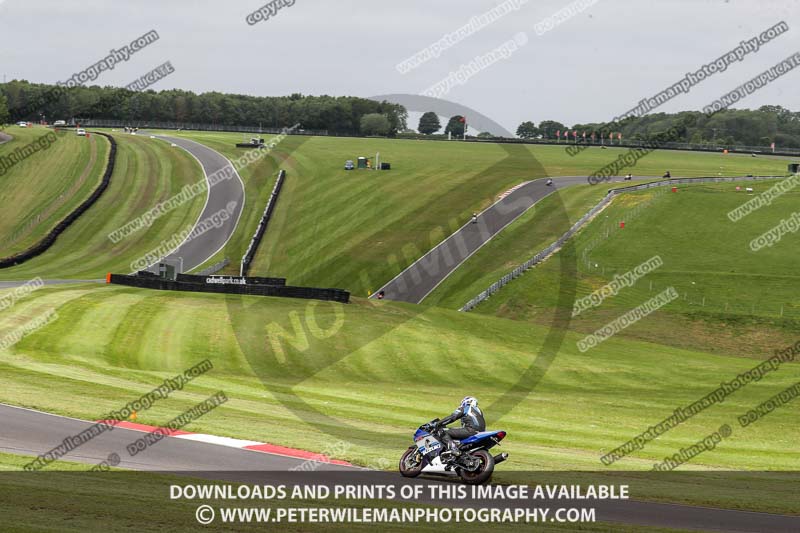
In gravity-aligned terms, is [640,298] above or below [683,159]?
below

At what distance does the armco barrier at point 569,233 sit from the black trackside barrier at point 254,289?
12.5 metres

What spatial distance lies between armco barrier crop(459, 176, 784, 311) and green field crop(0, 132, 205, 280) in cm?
3184

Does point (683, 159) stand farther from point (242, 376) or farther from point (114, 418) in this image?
point (114, 418)

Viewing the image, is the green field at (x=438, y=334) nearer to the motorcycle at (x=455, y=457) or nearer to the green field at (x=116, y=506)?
the motorcycle at (x=455, y=457)

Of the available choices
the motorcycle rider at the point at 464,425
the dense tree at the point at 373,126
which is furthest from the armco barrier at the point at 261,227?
the dense tree at the point at 373,126

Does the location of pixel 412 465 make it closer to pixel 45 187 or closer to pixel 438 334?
pixel 438 334

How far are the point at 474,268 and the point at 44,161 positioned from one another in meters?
65.6

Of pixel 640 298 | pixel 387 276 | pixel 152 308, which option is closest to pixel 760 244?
pixel 640 298

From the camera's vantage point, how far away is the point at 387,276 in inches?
2598

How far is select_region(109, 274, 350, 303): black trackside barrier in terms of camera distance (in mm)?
47156

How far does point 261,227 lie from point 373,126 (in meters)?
104

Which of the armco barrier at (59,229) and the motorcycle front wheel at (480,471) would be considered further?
the armco barrier at (59,229)

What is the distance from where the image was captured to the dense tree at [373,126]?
180875 millimetres

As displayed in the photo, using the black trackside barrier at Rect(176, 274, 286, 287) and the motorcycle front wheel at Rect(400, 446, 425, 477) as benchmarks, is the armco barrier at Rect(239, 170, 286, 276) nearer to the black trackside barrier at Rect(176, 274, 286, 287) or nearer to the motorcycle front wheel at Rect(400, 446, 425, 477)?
the black trackside barrier at Rect(176, 274, 286, 287)
